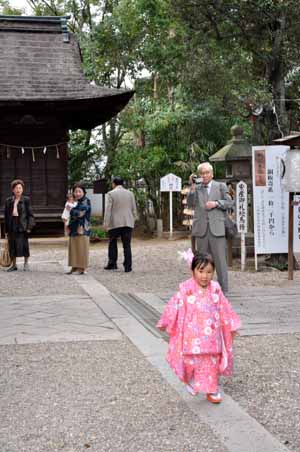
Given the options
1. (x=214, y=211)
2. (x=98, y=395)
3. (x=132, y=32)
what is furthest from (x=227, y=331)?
(x=132, y=32)

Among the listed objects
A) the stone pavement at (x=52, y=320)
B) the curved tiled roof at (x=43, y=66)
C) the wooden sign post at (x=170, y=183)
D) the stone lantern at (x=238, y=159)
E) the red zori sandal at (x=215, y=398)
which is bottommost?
the stone pavement at (x=52, y=320)

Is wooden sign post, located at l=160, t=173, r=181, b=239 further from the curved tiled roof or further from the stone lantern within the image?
the stone lantern

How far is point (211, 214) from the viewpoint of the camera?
804 cm

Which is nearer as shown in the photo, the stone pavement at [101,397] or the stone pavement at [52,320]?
the stone pavement at [101,397]

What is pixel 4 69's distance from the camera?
1672 centimetres

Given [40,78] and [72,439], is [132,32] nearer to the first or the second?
[40,78]

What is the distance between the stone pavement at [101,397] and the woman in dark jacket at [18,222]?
434 centimetres

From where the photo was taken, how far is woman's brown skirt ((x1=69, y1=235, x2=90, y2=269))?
10648mm

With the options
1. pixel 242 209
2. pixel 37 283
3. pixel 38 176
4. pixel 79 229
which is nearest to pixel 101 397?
pixel 37 283

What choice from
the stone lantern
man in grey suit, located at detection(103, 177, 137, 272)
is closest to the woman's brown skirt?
man in grey suit, located at detection(103, 177, 137, 272)

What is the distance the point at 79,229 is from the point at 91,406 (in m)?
6.63

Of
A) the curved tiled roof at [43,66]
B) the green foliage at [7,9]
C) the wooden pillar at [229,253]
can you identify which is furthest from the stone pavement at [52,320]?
the green foliage at [7,9]

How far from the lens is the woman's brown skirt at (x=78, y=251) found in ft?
34.9

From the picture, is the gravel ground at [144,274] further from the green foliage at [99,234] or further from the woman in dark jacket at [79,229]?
the green foliage at [99,234]
